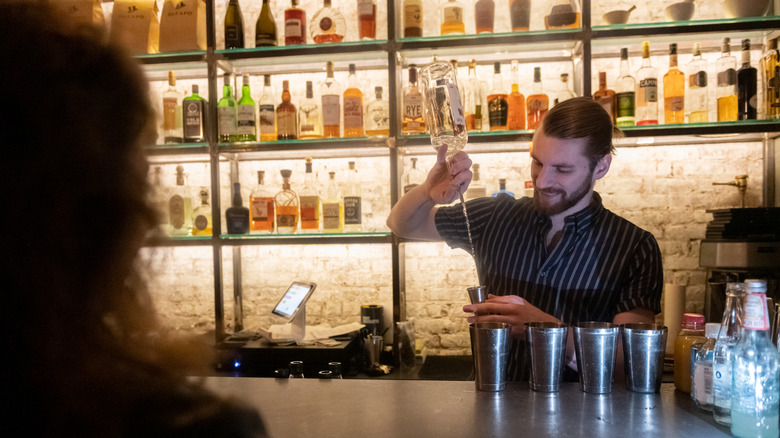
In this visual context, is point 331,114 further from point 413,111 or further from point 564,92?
point 564,92

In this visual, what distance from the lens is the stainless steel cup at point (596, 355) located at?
1005 mm

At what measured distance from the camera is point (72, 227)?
1.52 ft

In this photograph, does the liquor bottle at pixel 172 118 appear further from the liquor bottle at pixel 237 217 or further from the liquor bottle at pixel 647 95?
the liquor bottle at pixel 647 95

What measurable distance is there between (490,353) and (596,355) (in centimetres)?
19

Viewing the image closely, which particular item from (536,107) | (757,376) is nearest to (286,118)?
(536,107)

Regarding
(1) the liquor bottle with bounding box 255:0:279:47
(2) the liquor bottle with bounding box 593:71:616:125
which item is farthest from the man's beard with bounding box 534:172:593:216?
(1) the liquor bottle with bounding box 255:0:279:47

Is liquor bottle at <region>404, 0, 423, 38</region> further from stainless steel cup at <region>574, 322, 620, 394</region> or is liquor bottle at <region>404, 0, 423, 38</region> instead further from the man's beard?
stainless steel cup at <region>574, 322, 620, 394</region>

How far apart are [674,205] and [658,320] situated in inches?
21.5

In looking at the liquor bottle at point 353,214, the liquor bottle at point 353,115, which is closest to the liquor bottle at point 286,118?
the liquor bottle at point 353,115

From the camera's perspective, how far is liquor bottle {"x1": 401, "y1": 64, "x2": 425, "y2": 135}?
245 cm

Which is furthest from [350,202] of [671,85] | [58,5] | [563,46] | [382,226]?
[58,5]

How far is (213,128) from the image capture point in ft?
8.36

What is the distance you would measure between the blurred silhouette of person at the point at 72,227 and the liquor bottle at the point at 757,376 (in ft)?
2.59

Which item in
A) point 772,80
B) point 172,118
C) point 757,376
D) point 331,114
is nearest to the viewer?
point 757,376
